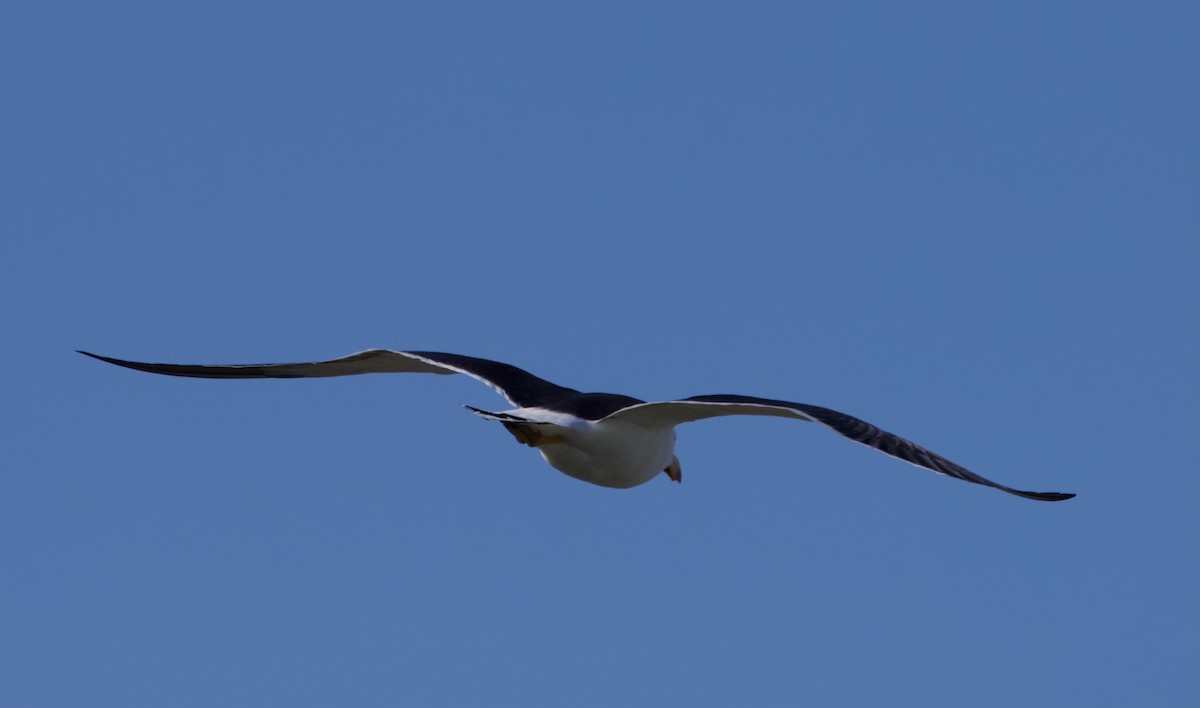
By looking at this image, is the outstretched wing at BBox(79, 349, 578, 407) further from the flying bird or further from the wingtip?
the wingtip

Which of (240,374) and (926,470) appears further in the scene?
(240,374)

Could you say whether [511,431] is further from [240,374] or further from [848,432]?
[240,374]

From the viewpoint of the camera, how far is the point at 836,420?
→ 10031 mm

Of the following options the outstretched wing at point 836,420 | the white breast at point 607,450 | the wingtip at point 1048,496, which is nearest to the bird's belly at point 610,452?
the white breast at point 607,450

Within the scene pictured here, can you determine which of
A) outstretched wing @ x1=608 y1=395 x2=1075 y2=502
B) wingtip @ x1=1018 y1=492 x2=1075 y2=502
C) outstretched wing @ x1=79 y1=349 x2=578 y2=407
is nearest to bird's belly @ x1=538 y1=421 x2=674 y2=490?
outstretched wing @ x1=608 y1=395 x2=1075 y2=502

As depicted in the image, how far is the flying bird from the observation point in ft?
32.7

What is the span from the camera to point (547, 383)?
1330 cm

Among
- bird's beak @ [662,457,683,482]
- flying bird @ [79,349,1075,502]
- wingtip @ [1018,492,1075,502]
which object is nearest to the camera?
wingtip @ [1018,492,1075,502]

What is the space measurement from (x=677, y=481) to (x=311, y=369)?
3.69 m

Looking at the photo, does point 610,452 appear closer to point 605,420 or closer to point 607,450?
point 607,450

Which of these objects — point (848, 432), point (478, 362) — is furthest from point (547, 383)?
point (848, 432)

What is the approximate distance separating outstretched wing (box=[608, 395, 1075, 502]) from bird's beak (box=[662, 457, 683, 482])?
209 cm

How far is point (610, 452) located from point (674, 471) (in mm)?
1830

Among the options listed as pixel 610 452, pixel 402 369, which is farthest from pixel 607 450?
pixel 402 369
